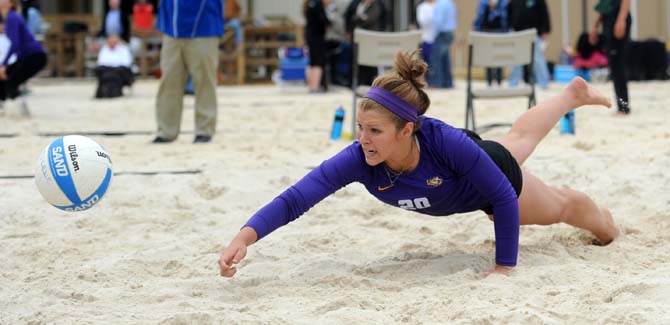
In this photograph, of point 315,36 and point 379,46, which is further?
point 315,36

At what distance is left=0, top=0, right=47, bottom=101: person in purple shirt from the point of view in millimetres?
10406

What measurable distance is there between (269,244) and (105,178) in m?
0.88

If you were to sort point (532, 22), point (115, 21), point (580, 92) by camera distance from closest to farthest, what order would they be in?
1. point (580, 92)
2. point (532, 22)
3. point (115, 21)

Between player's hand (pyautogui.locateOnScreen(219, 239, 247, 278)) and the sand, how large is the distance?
0.13 m

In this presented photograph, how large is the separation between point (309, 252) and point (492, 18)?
1117 cm

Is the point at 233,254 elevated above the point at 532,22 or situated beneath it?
situated beneath

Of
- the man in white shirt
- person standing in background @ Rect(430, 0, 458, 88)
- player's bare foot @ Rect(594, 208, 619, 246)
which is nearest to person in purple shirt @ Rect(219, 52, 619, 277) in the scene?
player's bare foot @ Rect(594, 208, 619, 246)

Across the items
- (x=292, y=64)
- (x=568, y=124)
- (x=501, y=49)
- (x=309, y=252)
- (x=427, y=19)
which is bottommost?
(x=309, y=252)

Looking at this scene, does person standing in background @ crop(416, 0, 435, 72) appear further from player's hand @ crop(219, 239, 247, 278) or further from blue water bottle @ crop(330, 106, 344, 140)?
player's hand @ crop(219, 239, 247, 278)

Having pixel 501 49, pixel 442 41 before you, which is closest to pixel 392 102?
pixel 501 49

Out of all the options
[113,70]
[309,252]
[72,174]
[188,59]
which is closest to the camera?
[72,174]

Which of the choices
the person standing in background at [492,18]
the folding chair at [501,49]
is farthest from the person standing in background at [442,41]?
the folding chair at [501,49]

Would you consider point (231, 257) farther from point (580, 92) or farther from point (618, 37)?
point (618, 37)

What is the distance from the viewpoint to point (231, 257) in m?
3.33
